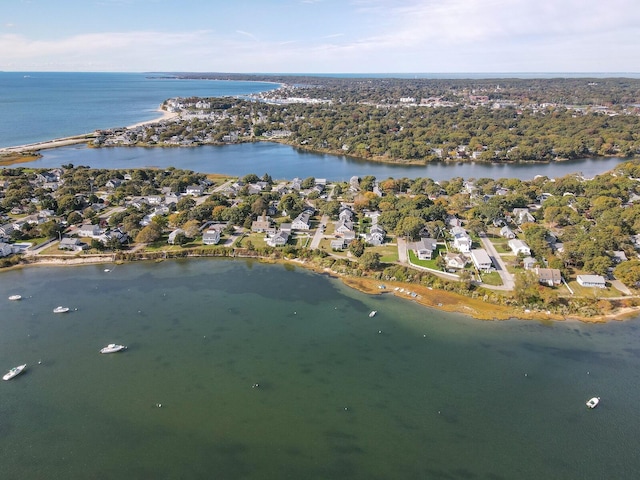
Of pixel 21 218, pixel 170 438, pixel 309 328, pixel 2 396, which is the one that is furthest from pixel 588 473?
pixel 21 218

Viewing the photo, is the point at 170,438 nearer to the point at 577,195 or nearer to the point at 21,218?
the point at 21,218

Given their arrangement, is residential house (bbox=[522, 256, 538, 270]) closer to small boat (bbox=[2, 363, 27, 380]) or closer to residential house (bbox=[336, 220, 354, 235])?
residential house (bbox=[336, 220, 354, 235])

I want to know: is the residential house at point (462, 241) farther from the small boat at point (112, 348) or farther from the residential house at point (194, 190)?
the residential house at point (194, 190)

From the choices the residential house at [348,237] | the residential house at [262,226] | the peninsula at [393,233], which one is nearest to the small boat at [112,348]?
the peninsula at [393,233]

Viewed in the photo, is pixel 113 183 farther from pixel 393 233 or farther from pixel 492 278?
pixel 492 278

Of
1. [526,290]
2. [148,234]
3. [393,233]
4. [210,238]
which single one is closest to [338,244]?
[393,233]

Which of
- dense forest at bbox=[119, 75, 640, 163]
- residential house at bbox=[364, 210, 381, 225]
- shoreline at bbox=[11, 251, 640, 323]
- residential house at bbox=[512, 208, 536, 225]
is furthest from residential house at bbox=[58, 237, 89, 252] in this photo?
dense forest at bbox=[119, 75, 640, 163]
